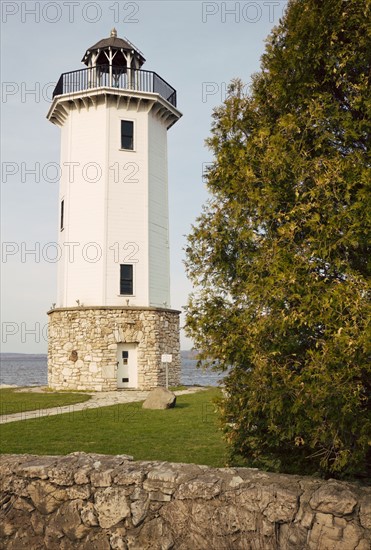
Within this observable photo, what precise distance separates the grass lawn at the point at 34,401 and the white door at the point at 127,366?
263cm

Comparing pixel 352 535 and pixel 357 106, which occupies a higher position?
pixel 357 106

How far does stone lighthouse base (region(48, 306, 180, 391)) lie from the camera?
2475 centimetres

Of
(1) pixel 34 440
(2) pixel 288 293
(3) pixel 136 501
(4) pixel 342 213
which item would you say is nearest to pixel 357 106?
(4) pixel 342 213

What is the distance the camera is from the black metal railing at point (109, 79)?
2705 cm

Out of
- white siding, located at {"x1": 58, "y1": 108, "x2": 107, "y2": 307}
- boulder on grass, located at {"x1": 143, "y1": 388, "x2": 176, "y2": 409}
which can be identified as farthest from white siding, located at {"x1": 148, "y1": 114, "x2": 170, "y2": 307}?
boulder on grass, located at {"x1": 143, "y1": 388, "x2": 176, "y2": 409}

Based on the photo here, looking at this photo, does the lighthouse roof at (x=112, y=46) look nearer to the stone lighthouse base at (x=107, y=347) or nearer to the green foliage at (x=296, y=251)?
the stone lighthouse base at (x=107, y=347)

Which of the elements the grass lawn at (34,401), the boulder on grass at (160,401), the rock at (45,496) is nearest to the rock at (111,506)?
the rock at (45,496)

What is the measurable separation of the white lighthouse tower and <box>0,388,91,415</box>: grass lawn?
2273 millimetres

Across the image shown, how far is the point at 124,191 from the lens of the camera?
2625 centimetres

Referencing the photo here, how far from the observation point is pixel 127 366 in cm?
2534

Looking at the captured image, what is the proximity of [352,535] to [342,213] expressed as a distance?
129 inches

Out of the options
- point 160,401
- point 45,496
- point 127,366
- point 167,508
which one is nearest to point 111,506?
point 167,508

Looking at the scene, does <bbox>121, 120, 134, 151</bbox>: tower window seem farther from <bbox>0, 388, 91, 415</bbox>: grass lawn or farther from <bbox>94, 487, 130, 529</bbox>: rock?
<bbox>94, 487, 130, 529</bbox>: rock

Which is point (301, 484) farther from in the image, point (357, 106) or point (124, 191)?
point (124, 191)
